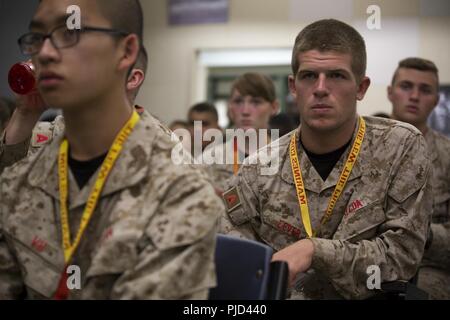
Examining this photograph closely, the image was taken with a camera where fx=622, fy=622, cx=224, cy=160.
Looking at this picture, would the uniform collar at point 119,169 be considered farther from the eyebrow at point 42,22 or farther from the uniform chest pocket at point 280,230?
the uniform chest pocket at point 280,230

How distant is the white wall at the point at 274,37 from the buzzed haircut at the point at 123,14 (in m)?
4.61

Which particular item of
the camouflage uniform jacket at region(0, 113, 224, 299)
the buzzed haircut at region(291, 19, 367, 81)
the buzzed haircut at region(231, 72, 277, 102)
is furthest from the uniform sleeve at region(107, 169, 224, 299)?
the buzzed haircut at region(231, 72, 277, 102)

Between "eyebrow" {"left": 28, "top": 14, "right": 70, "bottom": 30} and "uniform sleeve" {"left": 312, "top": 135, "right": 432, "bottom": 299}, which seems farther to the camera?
"uniform sleeve" {"left": 312, "top": 135, "right": 432, "bottom": 299}

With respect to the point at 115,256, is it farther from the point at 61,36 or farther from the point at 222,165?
the point at 222,165

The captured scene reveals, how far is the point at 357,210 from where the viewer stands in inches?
79.5

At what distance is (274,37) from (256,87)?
3.34 metres

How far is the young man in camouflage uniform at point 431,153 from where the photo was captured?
2662 millimetres

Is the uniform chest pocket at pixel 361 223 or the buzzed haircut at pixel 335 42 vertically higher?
the buzzed haircut at pixel 335 42

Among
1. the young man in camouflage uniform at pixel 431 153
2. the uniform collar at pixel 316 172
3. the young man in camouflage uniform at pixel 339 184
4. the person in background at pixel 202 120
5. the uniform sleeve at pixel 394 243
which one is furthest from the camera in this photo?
the person in background at pixel 202 120

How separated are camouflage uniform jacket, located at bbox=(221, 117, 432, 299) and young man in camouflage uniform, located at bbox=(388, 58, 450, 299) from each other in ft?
1.70

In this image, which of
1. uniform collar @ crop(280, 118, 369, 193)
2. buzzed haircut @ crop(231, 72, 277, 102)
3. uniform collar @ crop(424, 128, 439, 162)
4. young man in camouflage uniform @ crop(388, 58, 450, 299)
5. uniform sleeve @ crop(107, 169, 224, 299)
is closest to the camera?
uniform sleeve @ crop(107, 169, 224, 299)

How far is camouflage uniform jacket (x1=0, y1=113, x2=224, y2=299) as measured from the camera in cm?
124

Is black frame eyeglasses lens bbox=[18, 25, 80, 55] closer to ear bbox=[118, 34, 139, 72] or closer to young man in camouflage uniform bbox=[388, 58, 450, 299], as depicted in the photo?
ear bbox=[118, 34, 139, 72]

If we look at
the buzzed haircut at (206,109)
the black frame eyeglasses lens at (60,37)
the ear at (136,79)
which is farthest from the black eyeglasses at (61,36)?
the buzzed haircut at (206,109)
